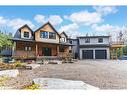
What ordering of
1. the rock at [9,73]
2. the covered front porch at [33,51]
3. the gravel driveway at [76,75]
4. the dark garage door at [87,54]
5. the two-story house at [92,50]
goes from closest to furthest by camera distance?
the gravel driveway at [76,75] < the rock at [9,73] < the covered front porch at [33,51] < the dark garage door at [87,54] < the two-story house at [92,50]

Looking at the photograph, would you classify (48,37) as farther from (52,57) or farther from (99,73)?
(99,73)

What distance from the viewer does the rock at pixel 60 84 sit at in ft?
16.8

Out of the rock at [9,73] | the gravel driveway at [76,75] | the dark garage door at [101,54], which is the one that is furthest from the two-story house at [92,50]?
the rock at [9,73]

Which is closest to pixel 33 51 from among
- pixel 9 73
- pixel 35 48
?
pixel 35 48

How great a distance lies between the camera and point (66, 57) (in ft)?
23.5

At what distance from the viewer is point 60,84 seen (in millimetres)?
5230

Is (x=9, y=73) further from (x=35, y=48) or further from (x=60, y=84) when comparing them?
(x=35, y=48)

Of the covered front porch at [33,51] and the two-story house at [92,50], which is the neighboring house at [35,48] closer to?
the covered front porch at [33,51]

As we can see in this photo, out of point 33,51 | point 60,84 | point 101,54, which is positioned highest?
point 33,51

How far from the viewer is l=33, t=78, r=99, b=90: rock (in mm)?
5129

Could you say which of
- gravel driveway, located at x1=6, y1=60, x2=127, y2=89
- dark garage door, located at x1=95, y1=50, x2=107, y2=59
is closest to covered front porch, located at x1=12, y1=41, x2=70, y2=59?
gravel driveway, located at x1=6, y1=60, x2=127, y2=89

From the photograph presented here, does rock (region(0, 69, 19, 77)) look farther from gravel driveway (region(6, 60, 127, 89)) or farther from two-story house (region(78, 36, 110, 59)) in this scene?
two-story house (region(78, 36, 110, 59))

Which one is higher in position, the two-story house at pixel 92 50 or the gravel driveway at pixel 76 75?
the two-story house at pixel 92 50
